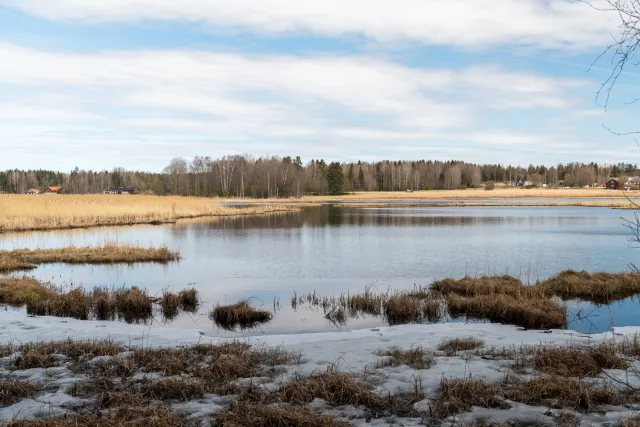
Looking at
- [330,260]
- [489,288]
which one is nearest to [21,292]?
[330,260]

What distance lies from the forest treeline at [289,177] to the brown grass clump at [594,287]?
223ft

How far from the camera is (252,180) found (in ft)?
358

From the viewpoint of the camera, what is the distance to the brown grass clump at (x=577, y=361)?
652 centimetres

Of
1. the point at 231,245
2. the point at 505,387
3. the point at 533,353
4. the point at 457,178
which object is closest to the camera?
the point at 505,387

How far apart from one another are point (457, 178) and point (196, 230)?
128m

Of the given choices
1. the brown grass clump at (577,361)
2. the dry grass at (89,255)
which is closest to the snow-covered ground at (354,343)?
the brown grass clump at (577,361)

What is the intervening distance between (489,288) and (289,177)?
90.4 metres

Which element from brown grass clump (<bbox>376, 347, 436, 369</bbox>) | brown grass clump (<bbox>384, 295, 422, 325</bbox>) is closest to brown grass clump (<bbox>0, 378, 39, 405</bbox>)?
brown grass clump (<bbox>376, 347, 436, 369</bbox>)

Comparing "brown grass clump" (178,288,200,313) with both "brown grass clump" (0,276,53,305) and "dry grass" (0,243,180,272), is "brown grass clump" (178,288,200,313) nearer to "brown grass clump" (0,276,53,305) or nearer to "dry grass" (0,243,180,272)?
"brown grass clump" (0,276,53,305)

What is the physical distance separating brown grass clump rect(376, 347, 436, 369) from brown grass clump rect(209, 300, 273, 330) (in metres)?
4.34

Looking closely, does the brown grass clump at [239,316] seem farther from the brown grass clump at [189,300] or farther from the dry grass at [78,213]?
the dry grass at [78,213]

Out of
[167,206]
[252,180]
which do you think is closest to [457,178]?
[252,180]

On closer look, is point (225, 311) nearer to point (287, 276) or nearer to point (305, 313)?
point (305, 313)

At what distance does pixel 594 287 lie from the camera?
565 inches
